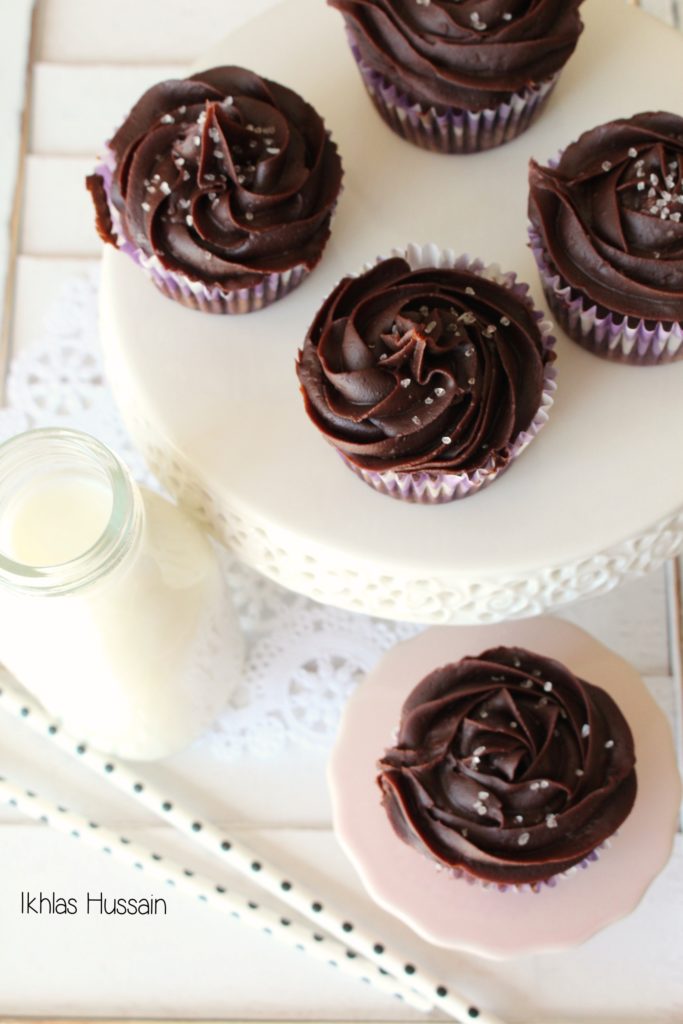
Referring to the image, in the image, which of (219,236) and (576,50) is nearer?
(219,236)

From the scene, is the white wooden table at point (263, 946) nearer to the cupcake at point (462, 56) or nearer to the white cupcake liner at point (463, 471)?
the white cupcake liner at point (463, 471)

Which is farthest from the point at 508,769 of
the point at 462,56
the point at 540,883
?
the point at 462,56

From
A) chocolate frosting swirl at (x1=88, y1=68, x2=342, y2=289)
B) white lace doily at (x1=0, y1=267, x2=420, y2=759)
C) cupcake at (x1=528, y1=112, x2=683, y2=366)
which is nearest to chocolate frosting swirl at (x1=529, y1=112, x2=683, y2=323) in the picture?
cupcake at (x1=528, y1=112, x2=683, y2=366)

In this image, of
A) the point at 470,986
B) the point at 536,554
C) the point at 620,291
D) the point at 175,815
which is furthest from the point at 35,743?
the point at 620,291

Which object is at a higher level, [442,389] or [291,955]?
[442,389]

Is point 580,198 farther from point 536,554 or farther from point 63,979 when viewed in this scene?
point 63,979

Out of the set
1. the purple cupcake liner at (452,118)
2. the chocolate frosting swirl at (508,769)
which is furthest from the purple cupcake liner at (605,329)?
the chocolate frosting swirl at (508,769)

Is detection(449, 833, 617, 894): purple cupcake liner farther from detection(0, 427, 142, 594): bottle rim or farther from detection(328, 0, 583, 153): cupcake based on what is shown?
detection(328, 0, 583, 153): cupcake
